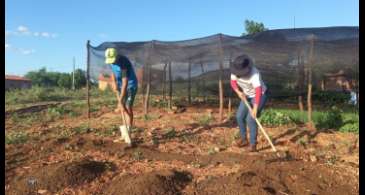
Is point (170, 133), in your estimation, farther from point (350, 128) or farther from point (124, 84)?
point (350, 128)

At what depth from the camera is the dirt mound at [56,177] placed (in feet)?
14.0

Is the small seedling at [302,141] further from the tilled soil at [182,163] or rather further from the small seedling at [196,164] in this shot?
the small seedling at [196,164]

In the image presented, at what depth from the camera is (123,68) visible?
6.27m

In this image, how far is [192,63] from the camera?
10.9 m

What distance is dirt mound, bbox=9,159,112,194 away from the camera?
428 centimetres

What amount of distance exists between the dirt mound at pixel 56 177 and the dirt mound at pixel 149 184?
35 cm

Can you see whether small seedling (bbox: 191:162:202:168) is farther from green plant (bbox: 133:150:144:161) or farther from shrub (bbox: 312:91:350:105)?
shrub (bbox: 312:91:350:105)

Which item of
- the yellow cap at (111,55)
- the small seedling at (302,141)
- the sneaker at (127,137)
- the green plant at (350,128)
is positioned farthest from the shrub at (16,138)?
the green plant at (350,128)

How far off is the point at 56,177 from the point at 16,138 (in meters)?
3.01

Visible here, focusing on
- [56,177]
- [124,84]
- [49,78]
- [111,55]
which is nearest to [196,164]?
[56,177]

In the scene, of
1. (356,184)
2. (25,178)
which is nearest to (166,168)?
(25,178)

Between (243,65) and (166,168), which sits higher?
(243,65)

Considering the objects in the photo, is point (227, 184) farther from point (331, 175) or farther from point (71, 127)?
point (71, 127)

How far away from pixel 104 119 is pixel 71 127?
1.08 meters
